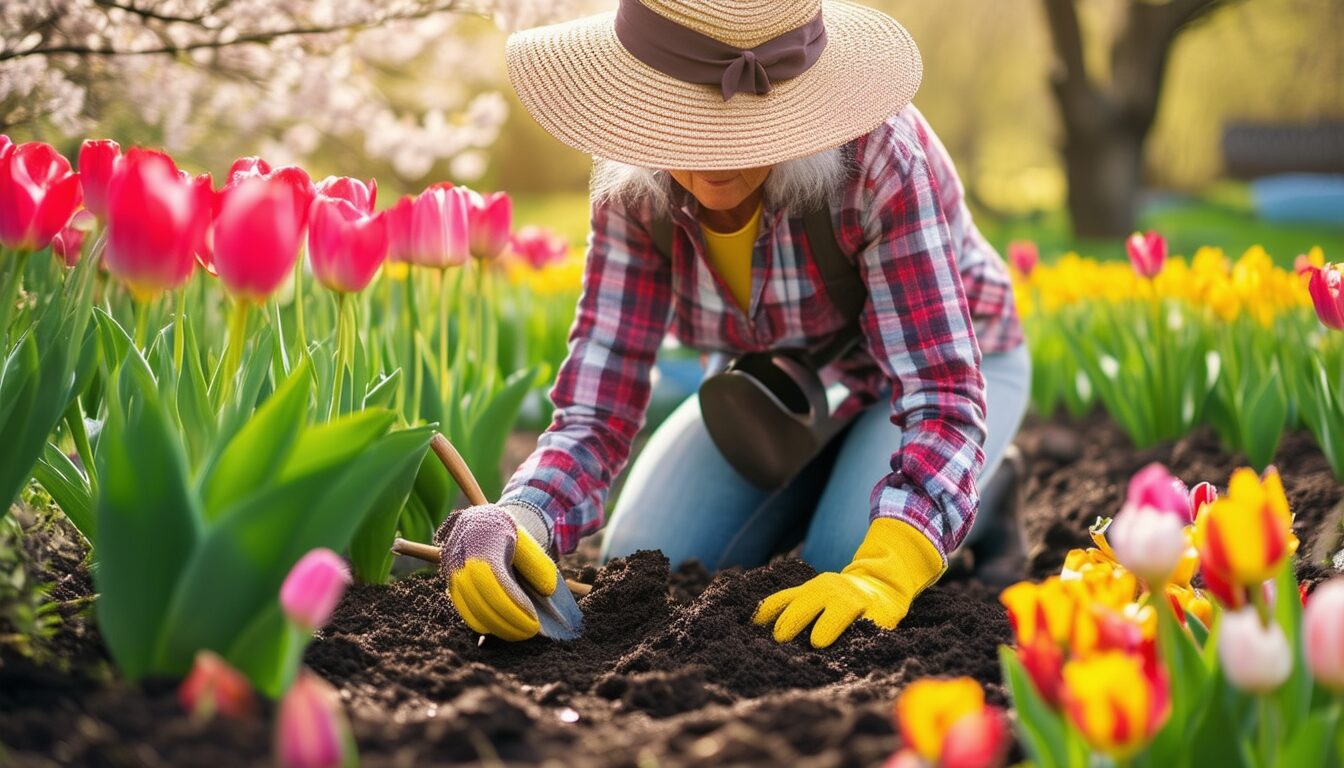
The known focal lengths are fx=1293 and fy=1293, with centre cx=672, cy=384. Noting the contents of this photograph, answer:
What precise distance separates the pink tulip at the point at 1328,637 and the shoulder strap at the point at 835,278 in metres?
1.22

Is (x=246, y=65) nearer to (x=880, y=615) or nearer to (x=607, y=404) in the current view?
(x=607, y=404)

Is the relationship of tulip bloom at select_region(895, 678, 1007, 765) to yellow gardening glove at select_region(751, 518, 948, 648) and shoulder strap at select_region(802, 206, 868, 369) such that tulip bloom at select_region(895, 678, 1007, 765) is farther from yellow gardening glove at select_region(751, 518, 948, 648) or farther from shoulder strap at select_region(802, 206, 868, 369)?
shoulder strap at select_region(802, 206, 868, 369)

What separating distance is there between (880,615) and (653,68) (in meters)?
0.85

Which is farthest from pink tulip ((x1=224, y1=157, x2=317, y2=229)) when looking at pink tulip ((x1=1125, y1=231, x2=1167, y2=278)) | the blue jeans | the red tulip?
pink tulip ((x1=1125, y1=231, x2=1167, y2=278))

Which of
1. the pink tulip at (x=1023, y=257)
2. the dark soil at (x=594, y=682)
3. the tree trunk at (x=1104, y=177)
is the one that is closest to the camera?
the dark soil at (x=594, y=682)

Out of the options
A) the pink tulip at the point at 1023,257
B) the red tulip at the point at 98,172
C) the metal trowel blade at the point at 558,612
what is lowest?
the pink tulip at the point at 1023,257

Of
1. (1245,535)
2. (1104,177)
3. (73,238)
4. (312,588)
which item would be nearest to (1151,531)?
(1245,535)

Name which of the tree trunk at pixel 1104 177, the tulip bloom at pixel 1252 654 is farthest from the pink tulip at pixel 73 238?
the tree trunk at pixel 1104 177

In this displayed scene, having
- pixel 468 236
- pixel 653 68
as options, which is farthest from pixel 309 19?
pixel 653 68

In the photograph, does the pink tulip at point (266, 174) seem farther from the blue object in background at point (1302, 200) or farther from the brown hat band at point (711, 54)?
the blue object in background at point (1302, 200)

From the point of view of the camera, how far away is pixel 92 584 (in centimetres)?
170

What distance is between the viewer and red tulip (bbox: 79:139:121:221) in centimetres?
165

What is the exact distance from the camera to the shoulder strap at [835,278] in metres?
2.12

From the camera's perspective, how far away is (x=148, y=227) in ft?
3.84
